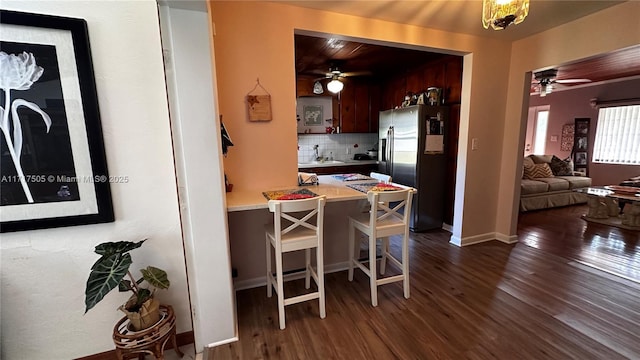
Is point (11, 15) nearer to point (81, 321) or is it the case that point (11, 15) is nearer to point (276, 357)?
point (81, 321)

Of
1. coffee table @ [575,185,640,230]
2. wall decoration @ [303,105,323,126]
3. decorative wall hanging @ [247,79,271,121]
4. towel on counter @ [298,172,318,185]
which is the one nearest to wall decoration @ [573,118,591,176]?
coffee table @ [575,185,640,230]

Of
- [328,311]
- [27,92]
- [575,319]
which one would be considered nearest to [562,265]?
[575,319]

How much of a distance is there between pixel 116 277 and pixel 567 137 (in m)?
8.79

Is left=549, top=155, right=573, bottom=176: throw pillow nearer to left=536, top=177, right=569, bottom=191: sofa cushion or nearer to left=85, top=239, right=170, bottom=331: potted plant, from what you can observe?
left=536, top=177, right=569, bottom=191: sofa cushion

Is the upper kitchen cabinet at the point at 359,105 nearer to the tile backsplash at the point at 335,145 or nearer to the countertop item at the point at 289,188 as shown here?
the tile backsplash at the point at 335,145

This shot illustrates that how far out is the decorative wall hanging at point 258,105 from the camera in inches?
83.2

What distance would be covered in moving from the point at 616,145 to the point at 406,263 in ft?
22.1

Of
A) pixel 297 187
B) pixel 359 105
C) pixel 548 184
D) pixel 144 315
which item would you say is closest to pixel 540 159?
pixel 548 184

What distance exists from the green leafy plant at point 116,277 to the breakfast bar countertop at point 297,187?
54cm

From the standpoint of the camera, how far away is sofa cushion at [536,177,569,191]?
4.85 m

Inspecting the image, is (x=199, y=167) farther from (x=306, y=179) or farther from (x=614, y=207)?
(x=614, y=207)

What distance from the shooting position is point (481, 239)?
3314 millimetres

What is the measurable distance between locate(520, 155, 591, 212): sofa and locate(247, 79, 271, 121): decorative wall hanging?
14.6ft

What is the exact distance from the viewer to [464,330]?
1.80 meters
